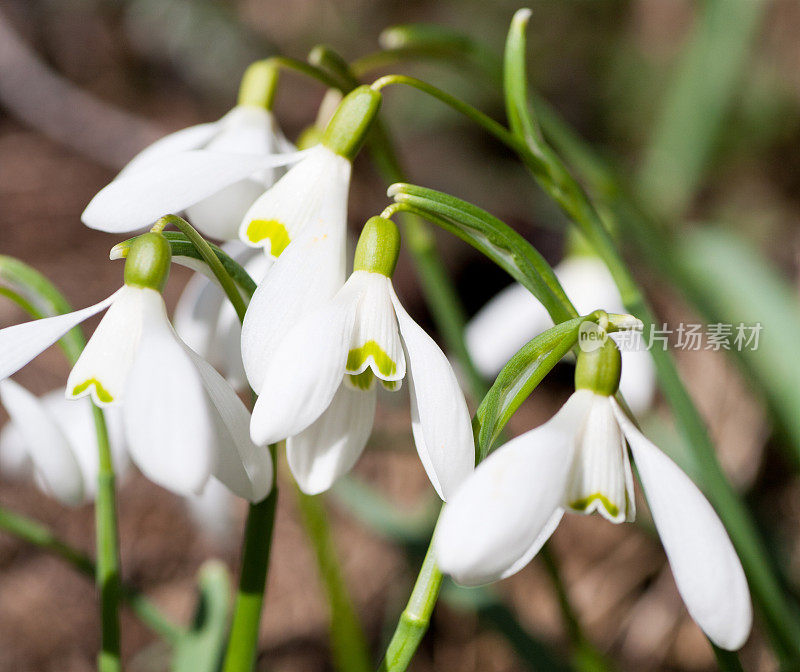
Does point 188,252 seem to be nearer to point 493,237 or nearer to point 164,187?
point 164,187

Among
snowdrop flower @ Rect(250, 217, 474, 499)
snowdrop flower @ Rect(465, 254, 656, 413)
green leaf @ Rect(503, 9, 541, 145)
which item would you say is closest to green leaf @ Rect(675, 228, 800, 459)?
snowdrop flower @ Rect(465, 254, 656, 413)

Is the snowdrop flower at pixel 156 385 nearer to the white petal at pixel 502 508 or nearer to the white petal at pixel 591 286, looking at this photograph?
the white petal at pixel 502 508

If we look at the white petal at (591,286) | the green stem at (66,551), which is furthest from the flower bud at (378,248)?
the white petal at (591,286)

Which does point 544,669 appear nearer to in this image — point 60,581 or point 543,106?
point 543,106

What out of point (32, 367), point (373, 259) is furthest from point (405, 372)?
point (32, 367)

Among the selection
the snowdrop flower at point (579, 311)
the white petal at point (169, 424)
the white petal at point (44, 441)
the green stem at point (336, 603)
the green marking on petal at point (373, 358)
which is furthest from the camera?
the snowdrop flower at point (579, 311)
